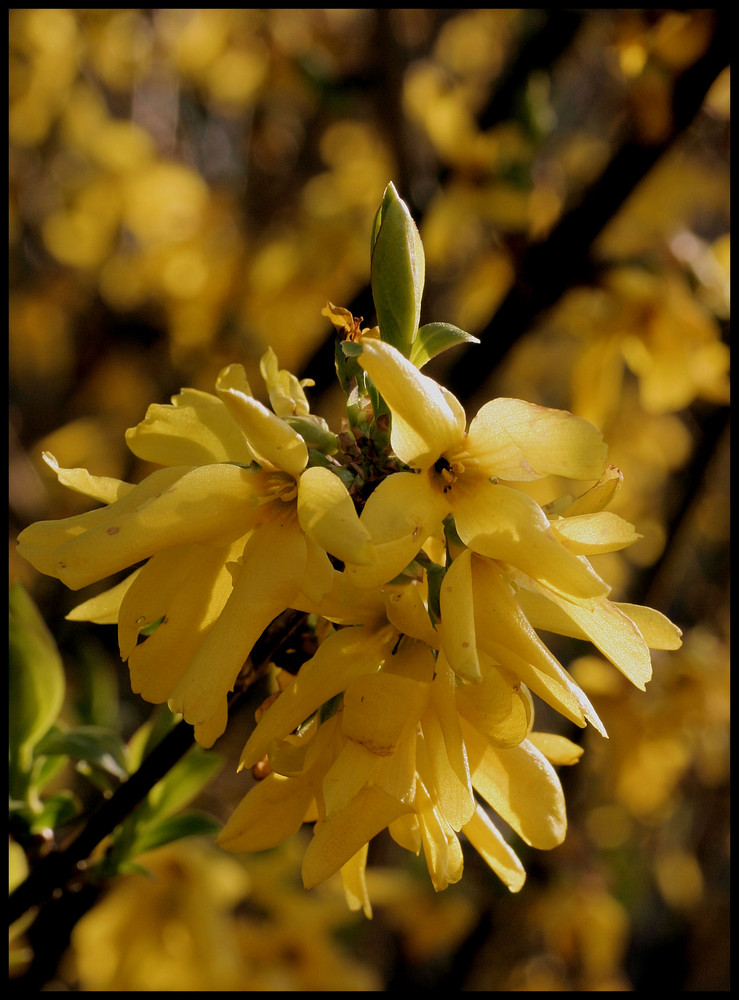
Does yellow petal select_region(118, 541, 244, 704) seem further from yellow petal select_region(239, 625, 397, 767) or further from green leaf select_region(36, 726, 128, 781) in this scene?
green leaf select_region(36, 726, 128, 781)

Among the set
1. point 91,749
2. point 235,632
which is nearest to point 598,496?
point 235,632

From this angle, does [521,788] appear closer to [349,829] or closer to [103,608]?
[349,829]

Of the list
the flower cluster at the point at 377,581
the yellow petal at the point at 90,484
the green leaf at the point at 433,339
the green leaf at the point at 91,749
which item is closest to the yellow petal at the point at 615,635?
the flower cluster at the point at 377,581

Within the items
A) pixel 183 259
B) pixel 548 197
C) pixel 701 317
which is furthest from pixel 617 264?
pixel 183 259

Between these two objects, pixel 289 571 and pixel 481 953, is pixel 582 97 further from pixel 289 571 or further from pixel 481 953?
pixel 289 571

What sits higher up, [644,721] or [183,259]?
[183,259]

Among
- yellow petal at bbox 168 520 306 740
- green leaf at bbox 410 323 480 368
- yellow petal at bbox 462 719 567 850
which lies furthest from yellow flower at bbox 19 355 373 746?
yellow petal at bbox 462 719 567 850
